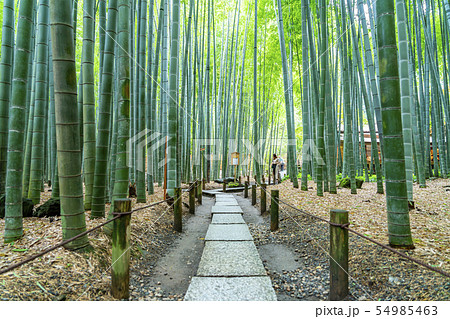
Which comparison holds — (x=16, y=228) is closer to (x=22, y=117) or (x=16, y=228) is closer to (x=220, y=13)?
(x=22, y=117)

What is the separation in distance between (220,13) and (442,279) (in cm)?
926

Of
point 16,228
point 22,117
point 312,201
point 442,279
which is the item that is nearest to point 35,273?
point 16,228

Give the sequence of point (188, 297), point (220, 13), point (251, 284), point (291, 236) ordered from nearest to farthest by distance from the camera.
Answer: point (188, 297)
point (251, 284)
point (291, 236)
point (220, 13)

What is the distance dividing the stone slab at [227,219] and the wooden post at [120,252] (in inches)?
→ 85.7

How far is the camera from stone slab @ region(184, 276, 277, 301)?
1.71m

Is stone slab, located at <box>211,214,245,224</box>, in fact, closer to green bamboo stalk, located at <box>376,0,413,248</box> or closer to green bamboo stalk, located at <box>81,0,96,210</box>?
green bamboo stalk, located at <box>81,0,96,210</box>

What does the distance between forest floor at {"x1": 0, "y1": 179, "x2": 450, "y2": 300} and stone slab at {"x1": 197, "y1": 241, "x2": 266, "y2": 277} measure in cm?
14

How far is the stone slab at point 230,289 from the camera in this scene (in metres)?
1.71

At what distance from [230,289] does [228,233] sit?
54.0 inches

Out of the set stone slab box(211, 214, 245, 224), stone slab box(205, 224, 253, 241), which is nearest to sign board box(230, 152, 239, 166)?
stone slab box(211, 214, 245, 224)

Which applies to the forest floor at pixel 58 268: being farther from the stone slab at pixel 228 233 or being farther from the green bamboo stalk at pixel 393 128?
the green bamboo stalk at pixel 393 128

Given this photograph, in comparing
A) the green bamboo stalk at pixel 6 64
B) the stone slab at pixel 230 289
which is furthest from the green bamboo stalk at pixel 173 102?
the stone slab at pixel 230 289

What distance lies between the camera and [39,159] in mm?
2662

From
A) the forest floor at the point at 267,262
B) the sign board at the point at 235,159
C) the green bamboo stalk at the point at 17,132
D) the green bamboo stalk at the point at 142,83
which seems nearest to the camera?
the forest floor at the point at 267,262
